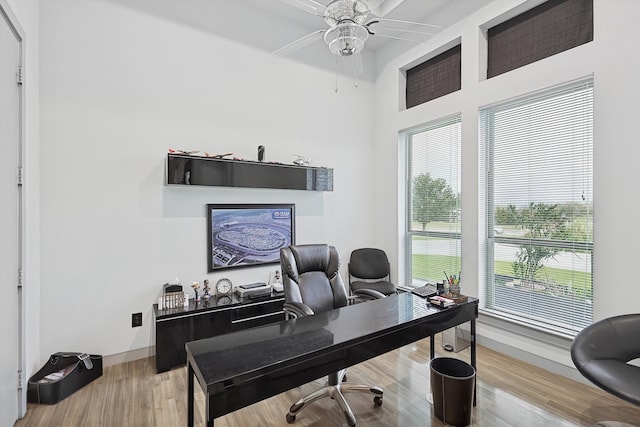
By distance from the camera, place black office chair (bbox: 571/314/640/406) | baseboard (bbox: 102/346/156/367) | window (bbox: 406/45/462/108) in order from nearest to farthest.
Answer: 1. black office chair (bbox: 571/314/640/406)
2. baseboard (bbox: 102/346/156/367)
3. window (bbox: 406/45/462/108)

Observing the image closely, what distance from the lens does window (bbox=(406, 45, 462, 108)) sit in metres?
3.71

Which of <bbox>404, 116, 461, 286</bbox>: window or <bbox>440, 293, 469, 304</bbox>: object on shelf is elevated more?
<bbox>404, 116, 461, 286</bbox>: window

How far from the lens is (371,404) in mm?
2287

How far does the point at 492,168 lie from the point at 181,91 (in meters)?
3.32

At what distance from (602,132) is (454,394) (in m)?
2.29

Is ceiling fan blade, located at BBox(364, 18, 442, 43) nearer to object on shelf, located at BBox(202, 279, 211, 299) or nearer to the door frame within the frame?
the door frame

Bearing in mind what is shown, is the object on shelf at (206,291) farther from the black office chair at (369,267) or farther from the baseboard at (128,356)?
the black office chair at (369,267)

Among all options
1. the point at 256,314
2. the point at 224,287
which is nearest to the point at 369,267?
the point at 256,314

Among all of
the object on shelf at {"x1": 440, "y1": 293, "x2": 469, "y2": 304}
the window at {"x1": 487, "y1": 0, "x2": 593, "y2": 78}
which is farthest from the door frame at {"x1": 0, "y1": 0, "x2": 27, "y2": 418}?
the window at {"x1": 487, "y1": 0, "x2": 593, "y2": 78}

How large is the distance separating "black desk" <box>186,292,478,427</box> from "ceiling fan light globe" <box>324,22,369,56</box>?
6.26 ft

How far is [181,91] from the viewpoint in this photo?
3260 millimetres

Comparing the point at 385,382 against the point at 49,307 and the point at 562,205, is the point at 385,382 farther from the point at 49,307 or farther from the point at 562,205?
the point at 49,307

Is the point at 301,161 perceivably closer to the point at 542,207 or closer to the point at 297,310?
the point at 297,310

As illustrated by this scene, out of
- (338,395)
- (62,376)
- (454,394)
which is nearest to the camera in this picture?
(454,394)
